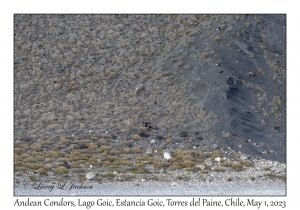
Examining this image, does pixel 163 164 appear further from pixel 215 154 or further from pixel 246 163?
pixel 246 163

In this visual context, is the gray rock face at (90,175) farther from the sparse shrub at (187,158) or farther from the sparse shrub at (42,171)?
the sparse shrub at (187,158)

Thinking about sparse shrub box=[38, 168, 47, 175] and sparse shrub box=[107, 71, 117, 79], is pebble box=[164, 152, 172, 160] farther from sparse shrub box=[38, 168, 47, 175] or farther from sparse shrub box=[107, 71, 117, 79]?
sparse shrub box=[107, 71, 117, 79]

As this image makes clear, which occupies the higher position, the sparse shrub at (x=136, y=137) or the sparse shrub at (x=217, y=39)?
the sparse shrub at (x=217, y=39)

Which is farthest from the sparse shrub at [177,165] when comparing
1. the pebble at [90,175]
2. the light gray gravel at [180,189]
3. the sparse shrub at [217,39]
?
the sparse shrub at [217,39]

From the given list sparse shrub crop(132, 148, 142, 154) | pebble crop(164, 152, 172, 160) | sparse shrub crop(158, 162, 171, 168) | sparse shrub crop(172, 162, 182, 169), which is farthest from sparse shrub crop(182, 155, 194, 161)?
sparse shrub crop(132, 148, 142, 154)

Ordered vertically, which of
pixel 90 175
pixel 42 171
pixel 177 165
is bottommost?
pixel 90 175

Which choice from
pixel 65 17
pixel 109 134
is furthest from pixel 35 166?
pixel 65 17

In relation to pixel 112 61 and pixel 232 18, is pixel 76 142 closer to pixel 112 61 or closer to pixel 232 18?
pixel 112 61

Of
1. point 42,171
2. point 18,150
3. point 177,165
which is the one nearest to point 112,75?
point 18,150
